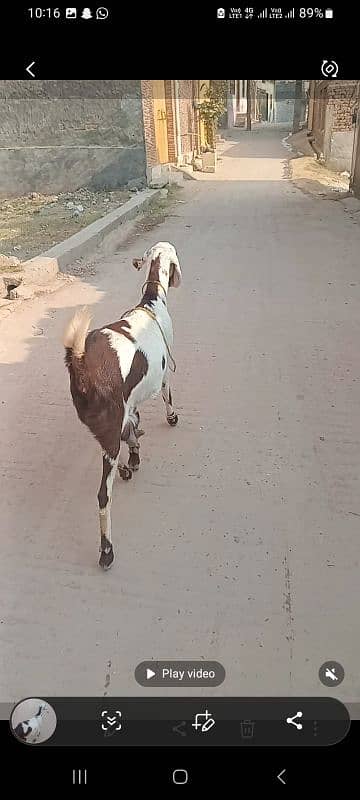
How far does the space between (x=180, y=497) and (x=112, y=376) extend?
2.34ft

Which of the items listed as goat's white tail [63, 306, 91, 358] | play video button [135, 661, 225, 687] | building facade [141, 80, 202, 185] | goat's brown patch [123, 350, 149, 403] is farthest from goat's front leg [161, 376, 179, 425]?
building facade [141, 80, 202, 185]

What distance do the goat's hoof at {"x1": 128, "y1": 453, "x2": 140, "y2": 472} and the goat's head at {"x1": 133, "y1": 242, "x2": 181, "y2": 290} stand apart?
0.84 metres

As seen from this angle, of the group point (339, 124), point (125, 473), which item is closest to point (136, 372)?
point (125, 473)

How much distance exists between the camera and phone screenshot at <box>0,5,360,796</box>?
1.14 m

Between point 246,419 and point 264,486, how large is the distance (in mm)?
624

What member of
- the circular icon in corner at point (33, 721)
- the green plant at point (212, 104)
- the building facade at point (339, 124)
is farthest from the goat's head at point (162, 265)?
the green plant at point (212, 104)

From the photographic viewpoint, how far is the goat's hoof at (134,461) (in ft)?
8.77

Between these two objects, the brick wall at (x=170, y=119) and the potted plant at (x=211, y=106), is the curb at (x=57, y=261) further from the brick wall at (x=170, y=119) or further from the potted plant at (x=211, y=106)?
the potted plant at (x=211, y=106)

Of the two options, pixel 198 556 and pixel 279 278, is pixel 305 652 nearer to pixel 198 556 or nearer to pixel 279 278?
pixel 198 556

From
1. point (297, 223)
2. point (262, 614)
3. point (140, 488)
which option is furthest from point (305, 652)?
point (297, 223)

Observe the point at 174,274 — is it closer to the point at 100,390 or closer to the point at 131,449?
the point at 131,449

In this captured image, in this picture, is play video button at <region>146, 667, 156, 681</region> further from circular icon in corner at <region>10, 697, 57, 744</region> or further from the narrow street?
circular icon in corner at <region>10, 697, 57, 744</region>
